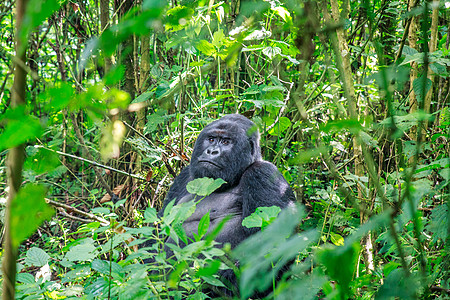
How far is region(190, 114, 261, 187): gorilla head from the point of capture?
2.66 m

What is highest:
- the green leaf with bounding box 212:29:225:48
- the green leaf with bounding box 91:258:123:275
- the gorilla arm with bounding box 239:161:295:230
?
the green leaf with bounding box 212:29:225:48

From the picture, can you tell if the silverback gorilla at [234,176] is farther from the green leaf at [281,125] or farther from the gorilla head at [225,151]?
the green leaf at [281,125]

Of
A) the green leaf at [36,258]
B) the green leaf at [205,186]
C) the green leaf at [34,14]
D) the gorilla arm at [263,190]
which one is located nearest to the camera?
the green leaf at [34,14]

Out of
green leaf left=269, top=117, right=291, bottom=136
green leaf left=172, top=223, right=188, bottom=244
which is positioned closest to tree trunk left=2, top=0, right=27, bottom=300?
green leaf left=172, top=223, right=188, bottom=244

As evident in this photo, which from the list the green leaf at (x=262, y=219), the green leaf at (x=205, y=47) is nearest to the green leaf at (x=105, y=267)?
the green leaf at (x=262, y=219)

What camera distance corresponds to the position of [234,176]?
2701 millimetres

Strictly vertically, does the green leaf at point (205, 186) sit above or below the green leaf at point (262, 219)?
above

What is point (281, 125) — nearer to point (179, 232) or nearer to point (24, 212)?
point (179, 232)

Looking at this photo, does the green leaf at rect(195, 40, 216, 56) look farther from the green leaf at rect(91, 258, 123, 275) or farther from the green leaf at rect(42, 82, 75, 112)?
the green leaf at rect(42, 82, 75, 112)

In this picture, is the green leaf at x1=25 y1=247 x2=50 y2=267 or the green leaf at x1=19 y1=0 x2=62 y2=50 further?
the green leaf at x1=25 y1=247 x2=50 y2=267

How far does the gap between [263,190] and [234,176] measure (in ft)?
0.92

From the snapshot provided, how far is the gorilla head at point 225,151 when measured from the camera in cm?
266

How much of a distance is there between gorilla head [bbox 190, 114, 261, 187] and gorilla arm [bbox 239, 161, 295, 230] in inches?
4.8

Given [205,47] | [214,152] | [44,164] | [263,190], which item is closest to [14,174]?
[44,164]
